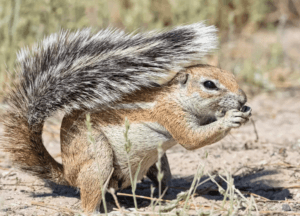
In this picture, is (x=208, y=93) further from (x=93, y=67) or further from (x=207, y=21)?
(x=207, y=21)

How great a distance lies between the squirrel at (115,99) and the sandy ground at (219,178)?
0.27 metres

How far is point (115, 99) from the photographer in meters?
2.68

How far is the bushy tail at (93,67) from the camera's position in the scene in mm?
2645

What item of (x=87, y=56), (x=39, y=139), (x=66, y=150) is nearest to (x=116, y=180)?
(x=66, y=150)

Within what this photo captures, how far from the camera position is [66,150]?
2.80m

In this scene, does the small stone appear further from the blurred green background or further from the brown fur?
the blurred green background

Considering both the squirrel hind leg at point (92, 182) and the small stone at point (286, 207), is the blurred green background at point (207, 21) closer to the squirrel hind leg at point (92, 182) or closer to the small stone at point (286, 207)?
the squirrel hind leg at point (92, 182)

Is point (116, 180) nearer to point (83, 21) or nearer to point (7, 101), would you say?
point (7, 101)

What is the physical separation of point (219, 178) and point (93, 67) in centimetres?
167

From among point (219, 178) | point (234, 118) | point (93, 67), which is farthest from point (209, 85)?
point (219, 178)

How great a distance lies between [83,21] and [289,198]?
3708 millimetres

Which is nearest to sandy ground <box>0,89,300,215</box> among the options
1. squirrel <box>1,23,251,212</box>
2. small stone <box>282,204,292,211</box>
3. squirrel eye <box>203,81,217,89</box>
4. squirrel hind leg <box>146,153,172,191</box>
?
small stone <box>282,204,292,211</box>

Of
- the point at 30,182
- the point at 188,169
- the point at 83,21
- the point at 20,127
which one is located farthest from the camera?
the point at 83,21

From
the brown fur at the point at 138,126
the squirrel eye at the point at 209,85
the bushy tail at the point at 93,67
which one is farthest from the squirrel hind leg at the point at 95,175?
the squirrel eye at the point at 209,85
